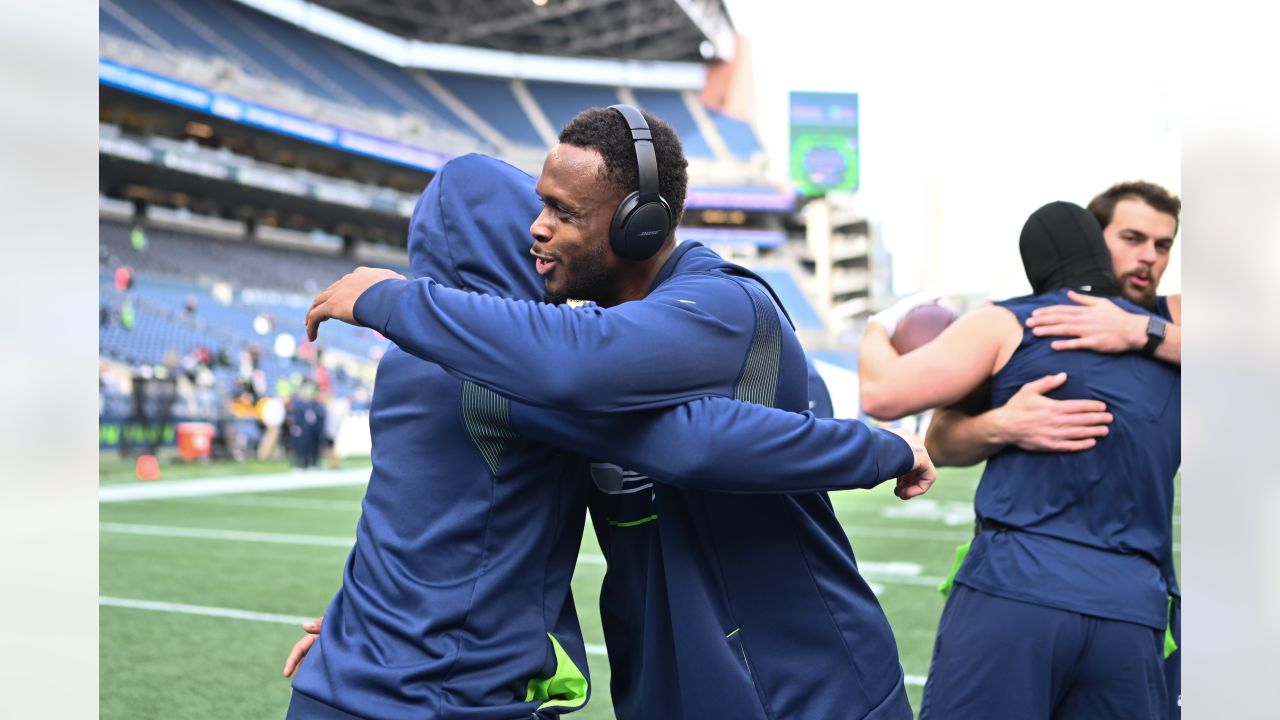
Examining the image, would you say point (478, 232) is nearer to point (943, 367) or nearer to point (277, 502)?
point (943, 367)

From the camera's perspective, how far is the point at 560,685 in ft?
5.21

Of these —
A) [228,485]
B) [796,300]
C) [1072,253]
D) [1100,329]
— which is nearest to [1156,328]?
[1100,329]

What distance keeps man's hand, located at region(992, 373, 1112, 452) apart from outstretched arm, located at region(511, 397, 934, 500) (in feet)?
3.35

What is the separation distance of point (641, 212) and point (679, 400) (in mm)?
313

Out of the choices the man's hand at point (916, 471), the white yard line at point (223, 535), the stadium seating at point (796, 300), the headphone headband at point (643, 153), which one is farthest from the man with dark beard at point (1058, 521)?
the stadium seating at point (796, 300)

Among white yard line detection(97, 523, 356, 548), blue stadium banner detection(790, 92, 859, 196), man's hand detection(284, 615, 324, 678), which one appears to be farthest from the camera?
blue stadium banner detection(790, 92, 859, 196)

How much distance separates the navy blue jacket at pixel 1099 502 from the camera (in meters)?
2.29

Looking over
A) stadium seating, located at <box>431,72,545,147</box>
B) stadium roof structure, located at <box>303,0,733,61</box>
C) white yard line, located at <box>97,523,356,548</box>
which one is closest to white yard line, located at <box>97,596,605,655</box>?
white yard line, located at <box>97,523,356,548</box>

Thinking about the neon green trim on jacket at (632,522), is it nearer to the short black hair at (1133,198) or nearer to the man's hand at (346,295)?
the man's hand at (346,295)

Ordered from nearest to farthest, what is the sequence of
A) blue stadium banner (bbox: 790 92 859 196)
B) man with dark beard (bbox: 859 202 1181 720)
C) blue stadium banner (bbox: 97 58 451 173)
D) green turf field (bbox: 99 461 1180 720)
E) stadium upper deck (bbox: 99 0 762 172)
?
man with dark beard (bbox: 859 202 1181 720), green turf field (bbox: 99 461 1180 720), blue stadium banner (bbox: 97 58 451 173), stadium upper deck (bbox: 99 0 762 172), blue stadium banner (bbox: 790 92 859 196)

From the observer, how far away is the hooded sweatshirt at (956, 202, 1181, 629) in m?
2.30

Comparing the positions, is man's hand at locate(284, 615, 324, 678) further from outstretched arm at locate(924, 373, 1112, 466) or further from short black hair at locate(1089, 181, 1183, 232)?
short black hair at locate(1089, 181, 1183, 232)

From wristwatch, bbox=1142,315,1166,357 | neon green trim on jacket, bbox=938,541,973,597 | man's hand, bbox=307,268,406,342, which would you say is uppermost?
man's hand, bbox=307,268,406,342
